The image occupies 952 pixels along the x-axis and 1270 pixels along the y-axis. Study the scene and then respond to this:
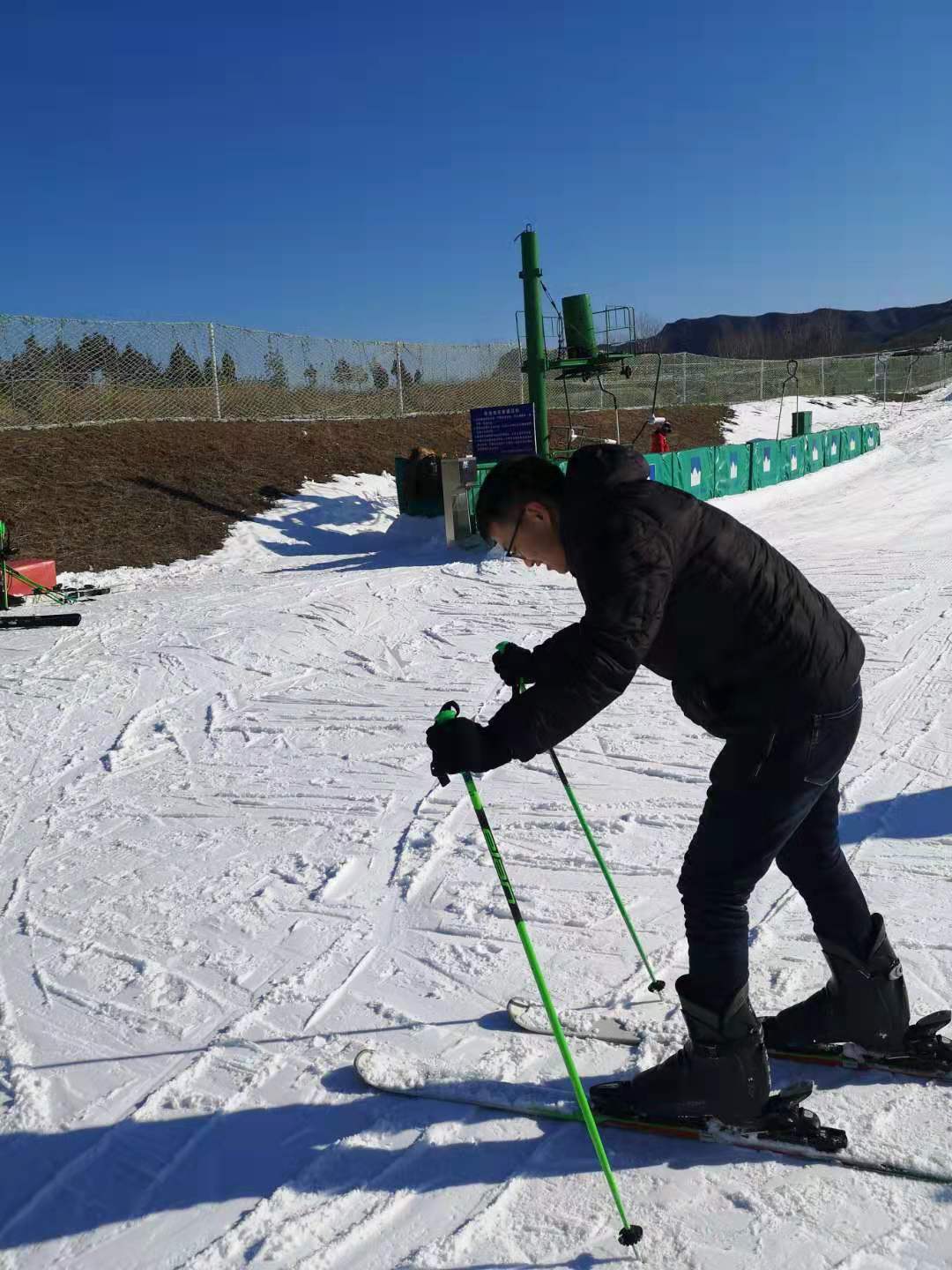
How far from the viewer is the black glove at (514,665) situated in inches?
106

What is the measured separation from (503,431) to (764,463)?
22.6ft

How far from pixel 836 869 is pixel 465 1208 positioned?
4.47 ft

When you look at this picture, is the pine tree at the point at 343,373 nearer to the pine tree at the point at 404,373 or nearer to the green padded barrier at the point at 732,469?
the pine tree at the point at 404,373

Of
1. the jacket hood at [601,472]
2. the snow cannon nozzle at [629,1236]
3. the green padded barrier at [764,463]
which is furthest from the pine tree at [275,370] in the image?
the snow cannon nozzle at [629,1236]

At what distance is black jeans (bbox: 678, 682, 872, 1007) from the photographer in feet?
7.50

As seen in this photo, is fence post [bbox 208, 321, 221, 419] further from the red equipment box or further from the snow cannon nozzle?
the snow cannon nozzle

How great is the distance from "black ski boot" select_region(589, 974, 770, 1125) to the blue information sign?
1217 cm

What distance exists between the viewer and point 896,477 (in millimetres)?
19609

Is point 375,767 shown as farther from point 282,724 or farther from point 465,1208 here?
point 465,1208

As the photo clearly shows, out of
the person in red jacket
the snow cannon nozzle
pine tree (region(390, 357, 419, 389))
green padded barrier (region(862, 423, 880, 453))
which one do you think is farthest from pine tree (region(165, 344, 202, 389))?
the snow cannon nozzle

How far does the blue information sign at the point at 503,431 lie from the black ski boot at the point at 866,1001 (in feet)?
39.1

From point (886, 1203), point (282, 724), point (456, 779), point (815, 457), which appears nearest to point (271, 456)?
point (815, 457)

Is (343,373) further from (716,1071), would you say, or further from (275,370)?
(716,1071)

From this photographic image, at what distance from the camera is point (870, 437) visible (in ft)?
79.5
